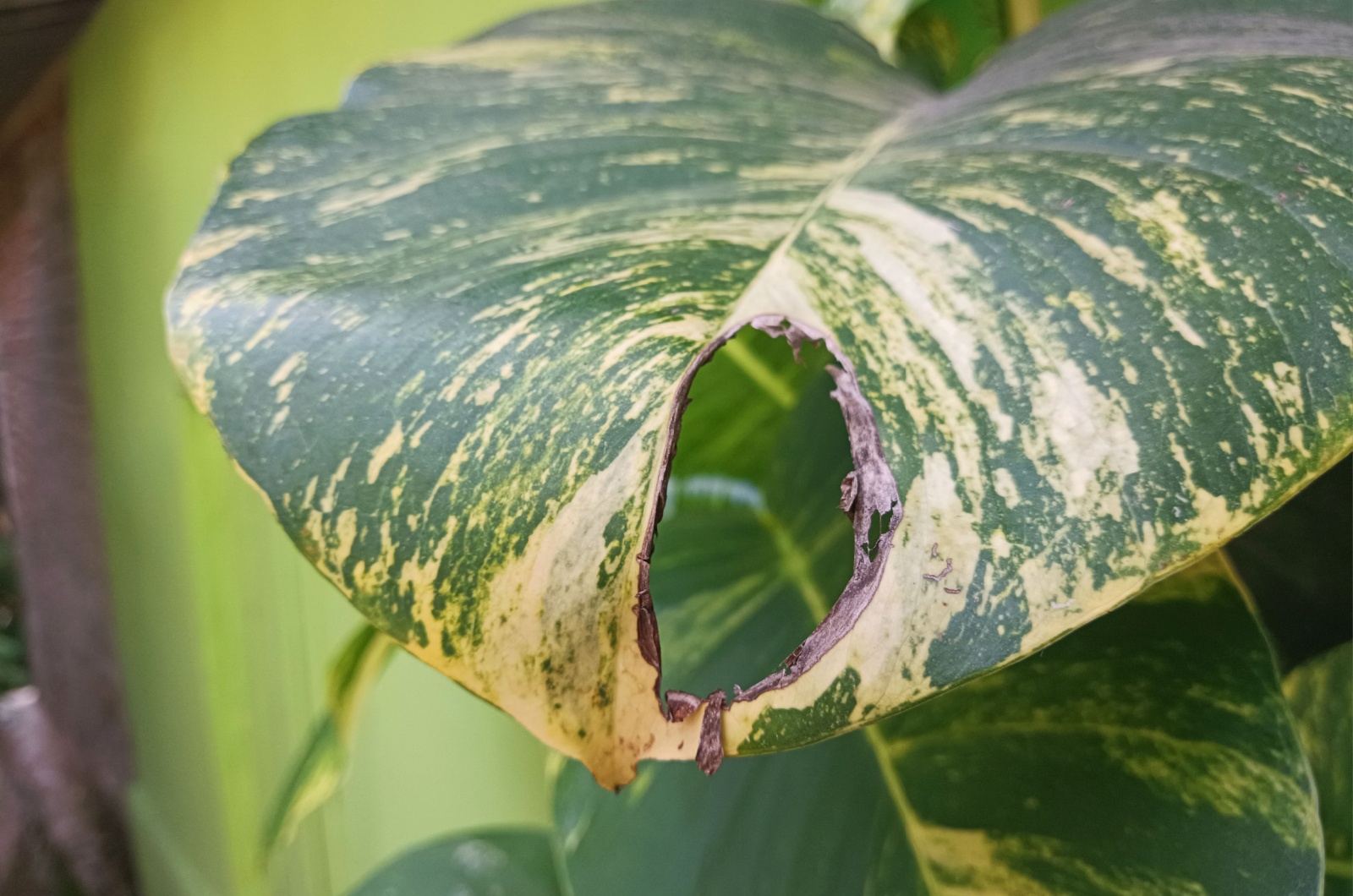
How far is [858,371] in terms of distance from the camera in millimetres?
158

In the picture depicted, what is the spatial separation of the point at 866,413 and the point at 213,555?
4.26ft

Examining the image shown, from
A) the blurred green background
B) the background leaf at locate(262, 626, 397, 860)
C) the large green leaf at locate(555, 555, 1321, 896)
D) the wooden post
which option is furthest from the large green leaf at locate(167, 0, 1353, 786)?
the wooden post

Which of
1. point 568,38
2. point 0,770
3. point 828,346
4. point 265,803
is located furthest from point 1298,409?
point 0,770

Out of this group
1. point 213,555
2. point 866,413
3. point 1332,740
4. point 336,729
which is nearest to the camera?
point 866,413

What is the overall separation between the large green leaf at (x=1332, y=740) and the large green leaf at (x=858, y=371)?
0.71 feet

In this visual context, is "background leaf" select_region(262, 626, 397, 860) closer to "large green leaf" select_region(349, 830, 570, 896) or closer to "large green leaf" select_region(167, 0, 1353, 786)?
"large green leaf" select_region(349, 830, 570, 896)

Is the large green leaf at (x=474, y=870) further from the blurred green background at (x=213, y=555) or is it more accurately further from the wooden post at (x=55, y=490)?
the wooden post at (x=55, y=490)

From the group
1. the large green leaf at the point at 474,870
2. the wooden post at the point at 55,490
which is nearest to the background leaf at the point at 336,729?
the large green leaf at the point at 474,870

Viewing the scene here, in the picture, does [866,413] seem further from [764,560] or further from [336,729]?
[336,729]

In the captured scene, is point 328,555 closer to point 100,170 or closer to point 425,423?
point 425,423

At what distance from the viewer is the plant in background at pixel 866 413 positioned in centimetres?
14

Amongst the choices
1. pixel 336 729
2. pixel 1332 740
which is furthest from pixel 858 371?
pixel 336 729

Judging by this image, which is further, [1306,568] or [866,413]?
[1306,568]

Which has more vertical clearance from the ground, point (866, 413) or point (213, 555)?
point (866, 413)
